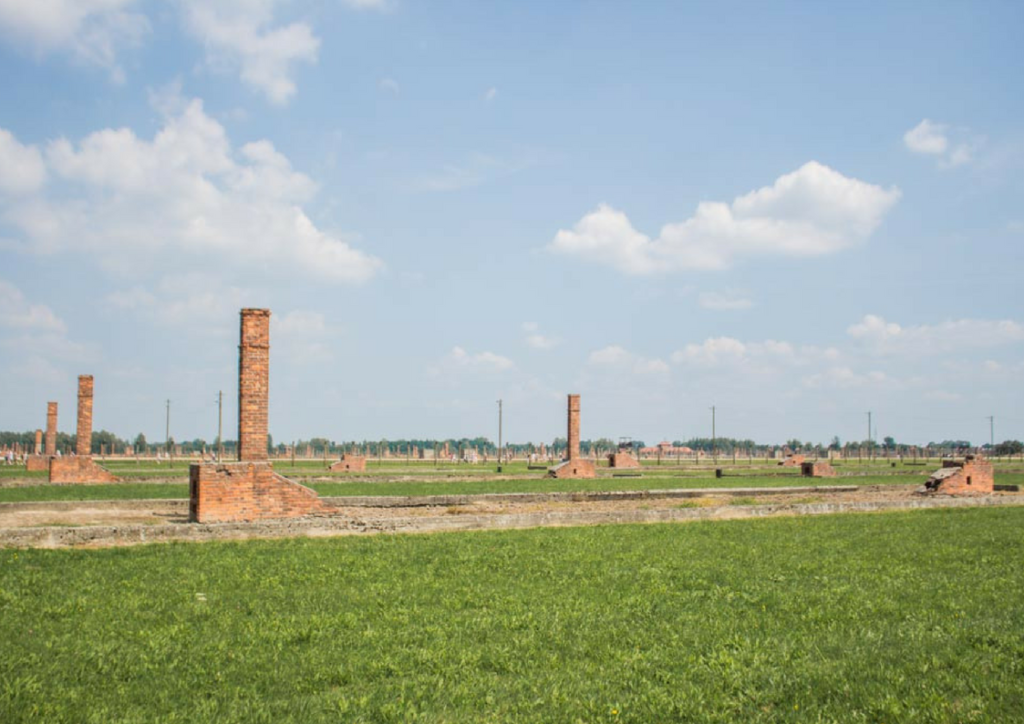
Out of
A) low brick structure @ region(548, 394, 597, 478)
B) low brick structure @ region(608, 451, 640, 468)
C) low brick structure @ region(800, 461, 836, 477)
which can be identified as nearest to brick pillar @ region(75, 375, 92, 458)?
low brick structure @ region(548, 394, 597, 478)

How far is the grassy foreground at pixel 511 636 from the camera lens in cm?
483

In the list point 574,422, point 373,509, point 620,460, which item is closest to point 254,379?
point 373,509

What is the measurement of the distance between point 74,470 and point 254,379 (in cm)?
1777

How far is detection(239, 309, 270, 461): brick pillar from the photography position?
14.8 m

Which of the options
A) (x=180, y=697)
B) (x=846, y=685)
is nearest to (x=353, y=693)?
(x=180, y=697)

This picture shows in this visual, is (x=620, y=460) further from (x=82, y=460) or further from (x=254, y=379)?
(x=254, y=379)

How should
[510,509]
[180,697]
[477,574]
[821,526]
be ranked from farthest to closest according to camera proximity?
[510,509], [821,526], [477,574], [180,697]

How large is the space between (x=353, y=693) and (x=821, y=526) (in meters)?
12.3

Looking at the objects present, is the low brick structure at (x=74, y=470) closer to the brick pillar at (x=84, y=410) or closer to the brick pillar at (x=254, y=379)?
the brick pillar at (x=84, y=410)

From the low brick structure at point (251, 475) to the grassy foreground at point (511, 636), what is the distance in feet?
9.76

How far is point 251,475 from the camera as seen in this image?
1430 cm

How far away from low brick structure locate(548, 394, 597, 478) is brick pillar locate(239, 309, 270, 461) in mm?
22761

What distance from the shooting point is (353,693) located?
507 cm

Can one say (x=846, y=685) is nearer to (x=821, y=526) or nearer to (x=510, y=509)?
(x=821, y=526)
